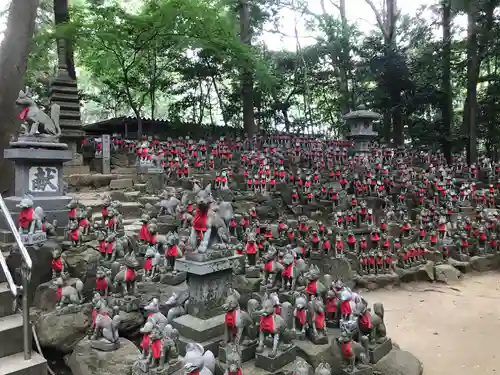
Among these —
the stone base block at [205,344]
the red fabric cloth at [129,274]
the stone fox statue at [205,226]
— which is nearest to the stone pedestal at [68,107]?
the red fabric cloth at [129,274]

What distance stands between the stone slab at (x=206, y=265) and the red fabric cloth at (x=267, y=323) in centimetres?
89

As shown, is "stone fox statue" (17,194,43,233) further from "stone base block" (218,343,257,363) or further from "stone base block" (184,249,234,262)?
"stone base block" (218,343,257,363)

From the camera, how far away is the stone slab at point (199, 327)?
492 centimetres

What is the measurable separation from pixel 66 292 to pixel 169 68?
17485 mm

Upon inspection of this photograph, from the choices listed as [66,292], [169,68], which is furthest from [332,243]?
[169,68]

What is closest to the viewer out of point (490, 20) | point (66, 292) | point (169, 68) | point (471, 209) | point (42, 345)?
point (42, 345)

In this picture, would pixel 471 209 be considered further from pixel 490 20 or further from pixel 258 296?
pixel 258 296

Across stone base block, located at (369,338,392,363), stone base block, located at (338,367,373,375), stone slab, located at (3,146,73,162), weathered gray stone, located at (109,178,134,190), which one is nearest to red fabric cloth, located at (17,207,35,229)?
stone slab, located at (3,146,73,162)

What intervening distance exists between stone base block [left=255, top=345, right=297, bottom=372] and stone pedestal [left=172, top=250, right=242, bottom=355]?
0.58 metres

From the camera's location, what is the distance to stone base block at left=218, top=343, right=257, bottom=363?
476 centimetres

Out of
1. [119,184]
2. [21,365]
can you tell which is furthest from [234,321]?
[119,184]

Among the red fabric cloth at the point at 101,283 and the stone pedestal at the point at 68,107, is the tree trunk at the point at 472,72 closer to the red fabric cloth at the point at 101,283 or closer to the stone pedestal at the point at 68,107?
the stone pedestal at the point at 68,107

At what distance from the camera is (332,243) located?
35.8 ft

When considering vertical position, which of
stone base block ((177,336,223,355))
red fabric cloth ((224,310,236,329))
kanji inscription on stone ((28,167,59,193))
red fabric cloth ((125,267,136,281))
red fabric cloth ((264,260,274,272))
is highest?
kanji inscription on stone ((28,167,59,193))
